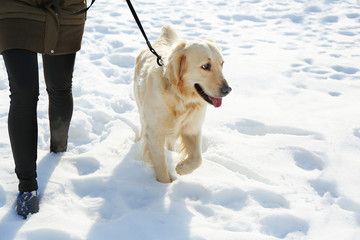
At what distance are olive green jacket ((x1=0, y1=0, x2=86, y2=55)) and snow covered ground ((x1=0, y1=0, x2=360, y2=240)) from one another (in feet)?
2.98

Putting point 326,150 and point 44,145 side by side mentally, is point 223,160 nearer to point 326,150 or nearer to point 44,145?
point 326,150

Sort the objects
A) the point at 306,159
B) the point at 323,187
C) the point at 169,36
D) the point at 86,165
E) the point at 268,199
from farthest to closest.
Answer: the point at 169,36
the point at 306,159
the point at 86,165
the point at 323,187
the point at 268,199

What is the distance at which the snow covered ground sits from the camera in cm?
205

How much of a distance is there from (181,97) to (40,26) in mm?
1008

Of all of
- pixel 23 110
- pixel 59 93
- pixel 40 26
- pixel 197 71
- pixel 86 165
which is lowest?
pixel 86 165

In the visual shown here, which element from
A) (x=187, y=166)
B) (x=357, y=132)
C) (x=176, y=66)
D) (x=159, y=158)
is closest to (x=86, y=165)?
(x=159, y=158)

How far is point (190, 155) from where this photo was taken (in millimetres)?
2584

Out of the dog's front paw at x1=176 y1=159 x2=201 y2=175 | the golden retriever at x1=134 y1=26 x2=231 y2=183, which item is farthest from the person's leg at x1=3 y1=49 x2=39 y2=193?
the dog's front paw at x1=176 y1=159 x2=201 y2=175

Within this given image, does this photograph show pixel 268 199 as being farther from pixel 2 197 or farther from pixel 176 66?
pixel 2 197

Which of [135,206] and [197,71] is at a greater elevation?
[197,71]

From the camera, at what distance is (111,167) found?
2.62 metres

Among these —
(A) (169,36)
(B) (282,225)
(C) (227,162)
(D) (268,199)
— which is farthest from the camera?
(A) (169,36)

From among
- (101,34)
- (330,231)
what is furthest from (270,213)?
(101,34)

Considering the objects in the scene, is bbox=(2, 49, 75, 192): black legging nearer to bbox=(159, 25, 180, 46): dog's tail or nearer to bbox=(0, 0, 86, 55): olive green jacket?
bbox=(0, 0, 86, 55): olive green jacket
